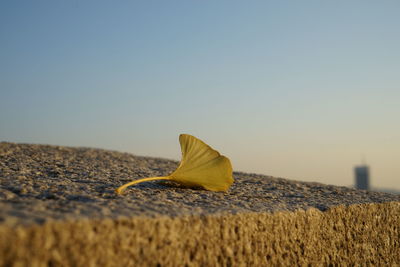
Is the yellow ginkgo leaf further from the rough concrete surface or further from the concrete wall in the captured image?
the concrete wall

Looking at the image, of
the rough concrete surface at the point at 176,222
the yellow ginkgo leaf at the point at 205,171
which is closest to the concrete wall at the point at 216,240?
the rough concrete surface at the point at 176,222

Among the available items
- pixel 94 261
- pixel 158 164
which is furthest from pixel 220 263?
pixel 158 164

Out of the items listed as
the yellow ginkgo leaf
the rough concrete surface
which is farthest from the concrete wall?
the yellow ginkgo leaf

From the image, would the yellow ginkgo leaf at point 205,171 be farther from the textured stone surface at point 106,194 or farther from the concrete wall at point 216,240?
the concrete wall at point 216,240

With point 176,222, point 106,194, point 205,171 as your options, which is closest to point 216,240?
point 176,222

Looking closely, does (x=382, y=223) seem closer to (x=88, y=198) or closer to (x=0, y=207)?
(x=88, y=198)

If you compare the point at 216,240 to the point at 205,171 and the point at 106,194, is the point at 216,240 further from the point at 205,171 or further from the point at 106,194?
the point at 205,171

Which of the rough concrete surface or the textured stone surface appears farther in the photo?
the textured stone surface
